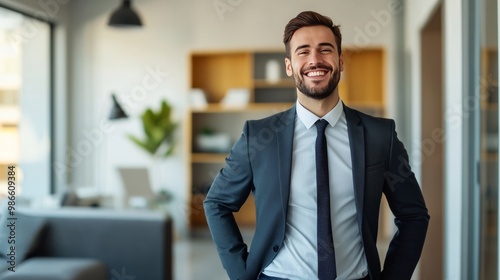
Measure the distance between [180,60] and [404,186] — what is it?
662cm

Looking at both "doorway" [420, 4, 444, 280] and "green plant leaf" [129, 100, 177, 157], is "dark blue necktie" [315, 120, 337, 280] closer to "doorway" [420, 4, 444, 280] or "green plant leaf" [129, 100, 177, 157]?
"doorway" [420, 4, 444, 280]

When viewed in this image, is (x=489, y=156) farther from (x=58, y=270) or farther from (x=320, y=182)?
(x=58, y=270)

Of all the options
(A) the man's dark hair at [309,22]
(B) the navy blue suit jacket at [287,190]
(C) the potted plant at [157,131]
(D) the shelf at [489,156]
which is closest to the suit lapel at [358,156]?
(B) the navy blue suit jacket at [287,190]

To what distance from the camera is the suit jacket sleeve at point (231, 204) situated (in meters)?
1.80

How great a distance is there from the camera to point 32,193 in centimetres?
775

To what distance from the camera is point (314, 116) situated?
1771 mm

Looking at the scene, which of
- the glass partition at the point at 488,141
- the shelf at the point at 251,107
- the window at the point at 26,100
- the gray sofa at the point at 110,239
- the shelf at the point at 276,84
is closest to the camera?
the glass partition at the point at 488,141

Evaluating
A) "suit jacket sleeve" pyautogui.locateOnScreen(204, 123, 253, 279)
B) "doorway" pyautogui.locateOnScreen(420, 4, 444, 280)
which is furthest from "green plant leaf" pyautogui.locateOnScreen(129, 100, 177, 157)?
"suit jacket sleeve" pyautogui.locateOnScreen(204, 123, 253, 279)

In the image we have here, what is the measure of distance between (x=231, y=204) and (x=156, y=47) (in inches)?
260

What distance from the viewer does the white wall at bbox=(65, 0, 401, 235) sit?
773 cm

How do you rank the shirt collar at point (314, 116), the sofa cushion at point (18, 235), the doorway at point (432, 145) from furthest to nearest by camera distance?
the doorway at point (432, 145) → the sofa cushion at point (18, 235) → the shirt collar at point (314, 116)

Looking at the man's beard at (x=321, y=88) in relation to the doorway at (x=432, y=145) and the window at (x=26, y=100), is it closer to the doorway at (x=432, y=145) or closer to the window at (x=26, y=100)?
the doorway at (x=432, y=145)

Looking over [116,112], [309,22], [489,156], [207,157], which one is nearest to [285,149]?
[309,22]

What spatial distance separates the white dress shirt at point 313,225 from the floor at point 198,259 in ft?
13.0
